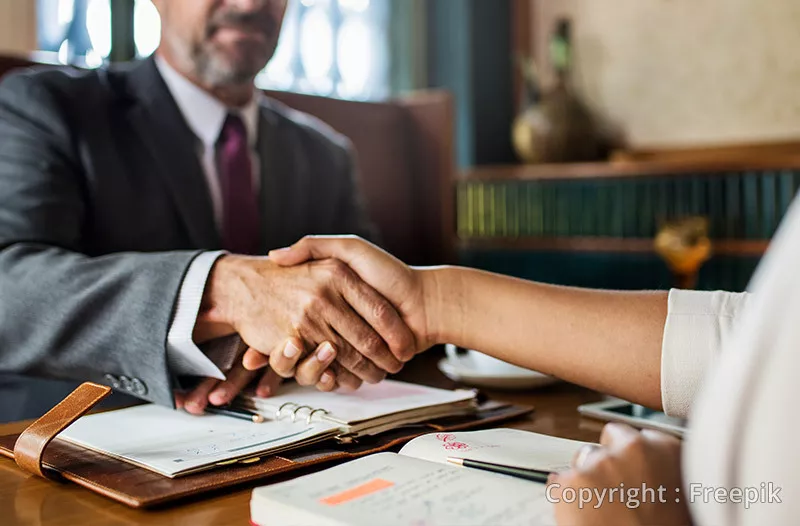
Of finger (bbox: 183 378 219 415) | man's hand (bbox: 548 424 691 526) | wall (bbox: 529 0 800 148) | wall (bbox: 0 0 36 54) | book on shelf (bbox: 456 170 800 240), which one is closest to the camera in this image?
man's hand (bbox: 548 424 691 526)

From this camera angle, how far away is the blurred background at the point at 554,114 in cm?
245

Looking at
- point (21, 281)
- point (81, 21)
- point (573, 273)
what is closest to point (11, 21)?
point (81, 21)

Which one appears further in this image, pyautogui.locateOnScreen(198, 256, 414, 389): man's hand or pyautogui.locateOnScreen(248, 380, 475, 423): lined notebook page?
pyautogui.locateOnScreen(198, 256, 414, 389): man's hand

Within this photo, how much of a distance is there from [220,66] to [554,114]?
1582 millimetres

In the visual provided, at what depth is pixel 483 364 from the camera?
4.10 feet

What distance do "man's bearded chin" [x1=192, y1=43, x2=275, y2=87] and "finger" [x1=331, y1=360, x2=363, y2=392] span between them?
0.86m

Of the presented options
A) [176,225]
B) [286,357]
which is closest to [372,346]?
[286,357]

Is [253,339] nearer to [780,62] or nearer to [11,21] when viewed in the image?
[11,21]

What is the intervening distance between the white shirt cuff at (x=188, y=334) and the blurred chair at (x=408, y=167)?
1445mm

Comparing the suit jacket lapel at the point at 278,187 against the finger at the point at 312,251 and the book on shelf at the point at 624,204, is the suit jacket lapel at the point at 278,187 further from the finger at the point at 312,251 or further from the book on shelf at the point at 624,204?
the book on shelf at the point at 624,204

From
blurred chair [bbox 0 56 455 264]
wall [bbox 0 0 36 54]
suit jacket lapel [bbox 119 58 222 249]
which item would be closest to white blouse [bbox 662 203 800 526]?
suit jacket lapel [bbox 119 58 222 249]

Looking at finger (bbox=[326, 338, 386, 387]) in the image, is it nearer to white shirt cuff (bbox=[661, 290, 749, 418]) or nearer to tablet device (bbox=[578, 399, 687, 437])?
tablet device (bbox=[578, 399, 687, 437])

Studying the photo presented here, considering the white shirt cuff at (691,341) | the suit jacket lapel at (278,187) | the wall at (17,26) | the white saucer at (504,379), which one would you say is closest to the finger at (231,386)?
the white saucer at (504,379)

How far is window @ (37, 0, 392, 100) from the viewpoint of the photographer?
7.73 ft
